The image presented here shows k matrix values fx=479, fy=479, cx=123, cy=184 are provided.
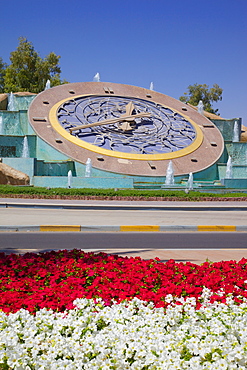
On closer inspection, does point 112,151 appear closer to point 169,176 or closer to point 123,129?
point 123,129

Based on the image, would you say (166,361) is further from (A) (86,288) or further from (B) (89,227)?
(B) (89,227)

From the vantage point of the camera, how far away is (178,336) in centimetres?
318

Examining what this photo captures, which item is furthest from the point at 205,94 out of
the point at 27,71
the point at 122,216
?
the point at 122,216

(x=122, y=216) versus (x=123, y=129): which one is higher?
(x=123, y=129)

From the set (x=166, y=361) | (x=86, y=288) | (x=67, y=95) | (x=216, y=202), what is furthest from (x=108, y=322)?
(x=67, y=95)

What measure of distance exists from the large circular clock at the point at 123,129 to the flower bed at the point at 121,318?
1510 centimetres

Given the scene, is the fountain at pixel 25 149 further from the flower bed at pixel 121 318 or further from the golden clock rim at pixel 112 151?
the flower bed at pixel 121 318

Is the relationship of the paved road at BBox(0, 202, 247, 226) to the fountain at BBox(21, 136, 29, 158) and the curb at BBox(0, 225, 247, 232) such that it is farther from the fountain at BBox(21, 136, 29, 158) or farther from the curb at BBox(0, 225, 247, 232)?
the fountain at BBox(21, 136, 29, 158)

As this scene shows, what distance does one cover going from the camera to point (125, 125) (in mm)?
22906

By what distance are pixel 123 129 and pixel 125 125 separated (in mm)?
322

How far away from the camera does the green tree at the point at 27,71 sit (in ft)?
150

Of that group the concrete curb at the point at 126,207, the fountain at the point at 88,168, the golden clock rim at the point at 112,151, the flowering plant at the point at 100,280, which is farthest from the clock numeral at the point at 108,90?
the flowering plant at the point at 100,280

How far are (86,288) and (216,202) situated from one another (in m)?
12.4

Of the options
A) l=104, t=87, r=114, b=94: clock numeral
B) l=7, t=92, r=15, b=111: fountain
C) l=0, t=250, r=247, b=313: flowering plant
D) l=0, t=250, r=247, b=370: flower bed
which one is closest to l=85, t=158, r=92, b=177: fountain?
l=104, t=87, r=114, b=94: clock numeral
